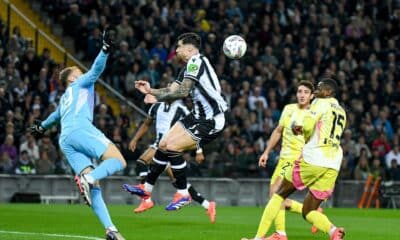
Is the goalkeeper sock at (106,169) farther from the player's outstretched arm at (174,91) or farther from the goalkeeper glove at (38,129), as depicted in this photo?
the goalkeeper glove at (38,129)

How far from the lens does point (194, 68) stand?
1564 cm

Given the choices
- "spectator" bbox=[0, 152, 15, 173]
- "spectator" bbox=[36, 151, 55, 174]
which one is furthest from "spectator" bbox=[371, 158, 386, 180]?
"spectator" bbox=[0, 152, 15, 173]

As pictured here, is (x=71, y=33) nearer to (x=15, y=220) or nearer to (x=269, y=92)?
(x=269, y=92)

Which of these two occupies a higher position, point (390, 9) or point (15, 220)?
point (390, 9)

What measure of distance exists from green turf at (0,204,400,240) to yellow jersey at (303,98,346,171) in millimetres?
1821

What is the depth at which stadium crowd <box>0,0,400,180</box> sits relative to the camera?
2662cm

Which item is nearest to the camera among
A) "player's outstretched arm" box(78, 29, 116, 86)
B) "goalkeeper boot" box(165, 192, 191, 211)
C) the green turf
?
"player's outstretched arm" box(78, 29, 116, 86)

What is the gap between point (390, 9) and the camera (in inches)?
1401

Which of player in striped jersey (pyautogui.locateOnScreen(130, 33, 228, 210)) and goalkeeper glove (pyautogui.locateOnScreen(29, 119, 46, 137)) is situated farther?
player in striped jersey (pyautogui.locateOnScreen(130, 33, 228, 210))

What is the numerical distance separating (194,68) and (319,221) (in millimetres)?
3248

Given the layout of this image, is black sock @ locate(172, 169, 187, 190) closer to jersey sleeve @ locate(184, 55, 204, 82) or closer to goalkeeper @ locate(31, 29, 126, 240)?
jersey sleeve @ locate(184, 55, 204, 82)

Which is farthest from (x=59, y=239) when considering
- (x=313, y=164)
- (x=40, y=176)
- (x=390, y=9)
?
(x=390, y=9)

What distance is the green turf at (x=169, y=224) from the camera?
15125 mm

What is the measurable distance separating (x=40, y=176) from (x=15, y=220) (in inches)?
315
